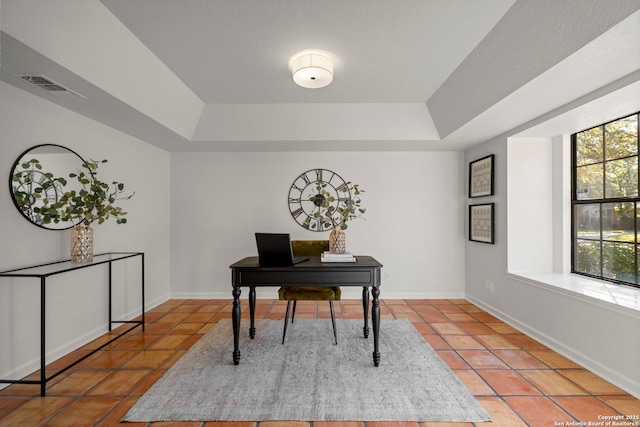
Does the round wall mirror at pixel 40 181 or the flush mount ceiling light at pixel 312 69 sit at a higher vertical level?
the flush mount ceiling light at pixel 312 69

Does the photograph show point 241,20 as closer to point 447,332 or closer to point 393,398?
point 393,398

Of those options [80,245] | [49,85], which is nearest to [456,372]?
[80,245]

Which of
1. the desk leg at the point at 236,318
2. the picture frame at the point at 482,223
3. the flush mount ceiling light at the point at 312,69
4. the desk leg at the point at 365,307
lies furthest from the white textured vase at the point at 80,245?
the picture frame at the point at 482,223

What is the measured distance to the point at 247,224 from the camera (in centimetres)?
430

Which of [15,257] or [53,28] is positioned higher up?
[53,28]

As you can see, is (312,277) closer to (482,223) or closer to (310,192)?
(310,192)

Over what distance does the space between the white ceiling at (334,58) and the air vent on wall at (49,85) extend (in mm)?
67

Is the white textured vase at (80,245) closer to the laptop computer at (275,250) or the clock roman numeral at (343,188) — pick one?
the laptop computer at (275,250)

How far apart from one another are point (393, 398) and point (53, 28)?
301 cm

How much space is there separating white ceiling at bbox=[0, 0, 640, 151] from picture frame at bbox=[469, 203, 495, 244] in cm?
89

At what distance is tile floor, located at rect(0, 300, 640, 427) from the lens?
5.74ft

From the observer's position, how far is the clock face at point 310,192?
4.25 metres

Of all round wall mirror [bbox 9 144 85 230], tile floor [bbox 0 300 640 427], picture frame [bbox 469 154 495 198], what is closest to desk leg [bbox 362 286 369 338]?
tile floor [bbox 0 300 640 427]

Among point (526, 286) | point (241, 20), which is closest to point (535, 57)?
point (241, 20)
